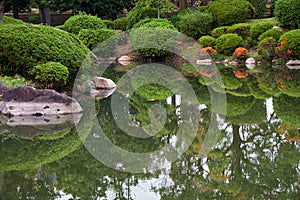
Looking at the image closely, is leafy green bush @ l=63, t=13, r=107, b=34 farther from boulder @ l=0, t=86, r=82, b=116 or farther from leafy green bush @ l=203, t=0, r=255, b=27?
boulder @ l=0, t=86, r=82, b=116

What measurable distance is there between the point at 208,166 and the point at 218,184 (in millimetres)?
605

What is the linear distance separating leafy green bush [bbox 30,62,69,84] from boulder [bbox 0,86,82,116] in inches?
62.8

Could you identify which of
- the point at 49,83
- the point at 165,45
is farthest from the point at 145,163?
the point at 165,45

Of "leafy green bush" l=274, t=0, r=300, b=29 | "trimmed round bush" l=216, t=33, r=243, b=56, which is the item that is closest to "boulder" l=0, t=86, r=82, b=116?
"trimmed round bush" l=216, t=33, r=243, b=56

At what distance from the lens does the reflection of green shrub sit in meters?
7.62

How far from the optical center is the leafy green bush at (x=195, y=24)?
20891 millimetres

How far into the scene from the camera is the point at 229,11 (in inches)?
845

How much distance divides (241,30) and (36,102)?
13.4 m

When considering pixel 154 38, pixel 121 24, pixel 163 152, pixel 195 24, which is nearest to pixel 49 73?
pixel 163 152

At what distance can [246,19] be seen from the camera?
880 inches

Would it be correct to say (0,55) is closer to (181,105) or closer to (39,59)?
(39,59)

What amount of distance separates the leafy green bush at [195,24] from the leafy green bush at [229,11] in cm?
61

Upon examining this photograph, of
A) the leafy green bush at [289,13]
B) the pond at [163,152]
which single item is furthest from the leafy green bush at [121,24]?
the pond at [163,152]

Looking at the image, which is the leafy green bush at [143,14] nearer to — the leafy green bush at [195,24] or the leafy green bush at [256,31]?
the leafy green bush at [195,24]
